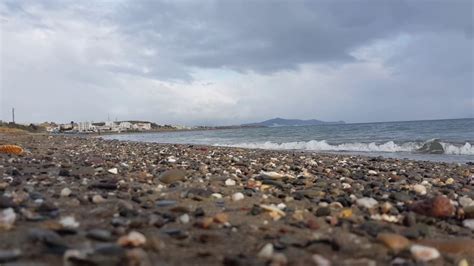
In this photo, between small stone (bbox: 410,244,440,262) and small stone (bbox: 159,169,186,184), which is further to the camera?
small stone (bbox: 159,169,186,184)

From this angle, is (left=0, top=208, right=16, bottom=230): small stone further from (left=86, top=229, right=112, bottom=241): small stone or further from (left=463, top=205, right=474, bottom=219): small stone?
(left=463, top=205, right=474, bottom=219): small stone

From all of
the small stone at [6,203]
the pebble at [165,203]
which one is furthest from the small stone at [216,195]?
the small stone at [6,203]

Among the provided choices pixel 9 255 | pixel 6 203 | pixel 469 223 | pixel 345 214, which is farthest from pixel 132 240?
pixel 469 223

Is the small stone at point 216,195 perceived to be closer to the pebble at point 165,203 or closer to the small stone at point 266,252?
the pebble at point 165,203

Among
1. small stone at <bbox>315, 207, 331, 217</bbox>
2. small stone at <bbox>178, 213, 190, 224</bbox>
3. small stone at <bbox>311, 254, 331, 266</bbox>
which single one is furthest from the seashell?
small stone at <bbox>311, 254, 331, 266</bbox>

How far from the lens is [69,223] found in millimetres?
2738

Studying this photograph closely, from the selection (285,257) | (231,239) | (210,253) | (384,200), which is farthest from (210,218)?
(384,200)

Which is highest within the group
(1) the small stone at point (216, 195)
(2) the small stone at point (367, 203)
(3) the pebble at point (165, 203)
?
(3) the pebble at point (165, 203)

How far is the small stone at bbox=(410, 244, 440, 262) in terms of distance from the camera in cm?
254

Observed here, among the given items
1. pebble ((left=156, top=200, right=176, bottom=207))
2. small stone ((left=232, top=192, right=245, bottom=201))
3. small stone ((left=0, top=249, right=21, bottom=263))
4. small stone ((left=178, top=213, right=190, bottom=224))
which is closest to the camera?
small stone ((left=0, top=249, right=21, bottom=263))

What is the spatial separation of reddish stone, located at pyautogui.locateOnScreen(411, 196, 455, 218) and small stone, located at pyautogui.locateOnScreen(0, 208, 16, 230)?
11.6ft

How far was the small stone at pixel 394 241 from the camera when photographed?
2.66 m

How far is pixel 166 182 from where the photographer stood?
5012 mm

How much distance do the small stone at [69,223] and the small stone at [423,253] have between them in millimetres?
2364
